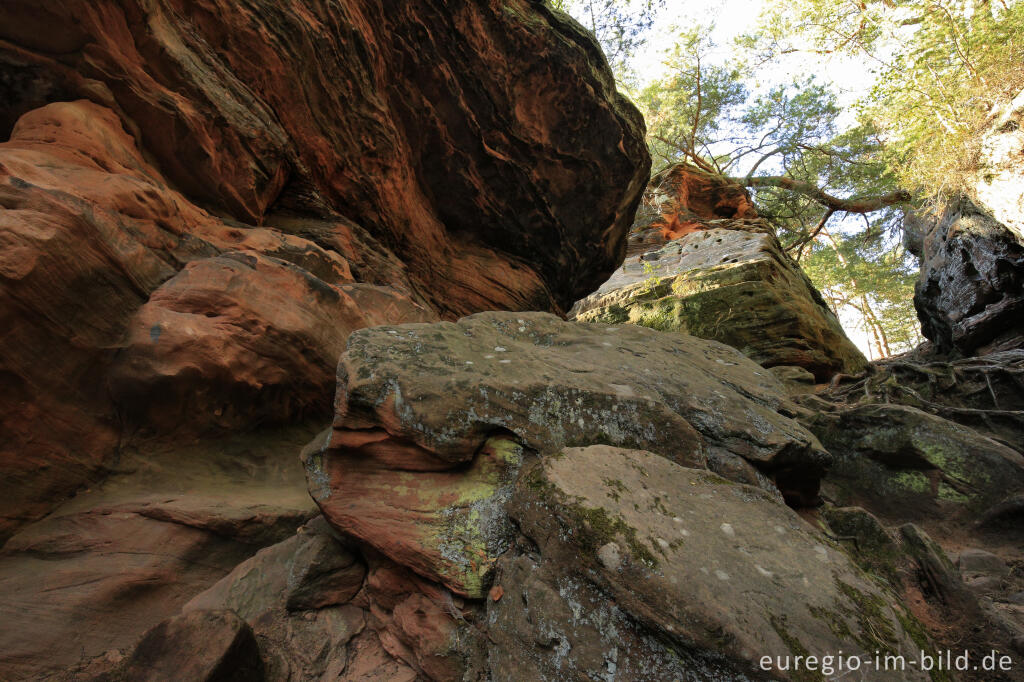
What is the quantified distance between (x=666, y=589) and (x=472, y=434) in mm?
1655

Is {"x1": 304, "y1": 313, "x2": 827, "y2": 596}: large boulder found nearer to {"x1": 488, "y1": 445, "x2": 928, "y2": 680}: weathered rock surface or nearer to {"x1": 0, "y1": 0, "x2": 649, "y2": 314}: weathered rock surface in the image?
{"x1": 488, "y1": 445, "x2": 928, "y2": 680}: weathered rock surface

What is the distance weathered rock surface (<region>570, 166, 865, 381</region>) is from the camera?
11055 mm

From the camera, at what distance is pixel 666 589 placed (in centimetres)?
223

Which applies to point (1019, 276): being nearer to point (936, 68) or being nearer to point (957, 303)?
point (957, 303)

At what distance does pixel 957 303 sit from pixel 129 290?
18003mm

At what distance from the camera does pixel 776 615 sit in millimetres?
2201

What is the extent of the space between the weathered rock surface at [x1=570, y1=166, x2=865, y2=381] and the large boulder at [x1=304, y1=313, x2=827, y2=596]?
25.2 ft

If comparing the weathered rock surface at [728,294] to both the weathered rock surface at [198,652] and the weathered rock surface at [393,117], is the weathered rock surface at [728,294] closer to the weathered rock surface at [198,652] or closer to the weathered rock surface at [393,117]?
the weathered rock surface at [393,117]

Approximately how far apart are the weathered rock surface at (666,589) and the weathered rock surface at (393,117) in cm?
645

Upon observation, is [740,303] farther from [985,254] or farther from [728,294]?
[985,254]

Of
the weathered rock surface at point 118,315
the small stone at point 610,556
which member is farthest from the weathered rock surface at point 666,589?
the weathered rock surface at point 118,315

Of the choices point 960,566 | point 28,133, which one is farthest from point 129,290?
point 960,566

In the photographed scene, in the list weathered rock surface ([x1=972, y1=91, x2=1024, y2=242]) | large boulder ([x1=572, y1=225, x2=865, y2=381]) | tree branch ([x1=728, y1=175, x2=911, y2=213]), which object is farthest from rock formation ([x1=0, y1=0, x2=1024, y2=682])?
tree branch ([x1=728, y1=175, x2=911, y2=213])

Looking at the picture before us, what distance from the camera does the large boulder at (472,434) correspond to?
306 cm
